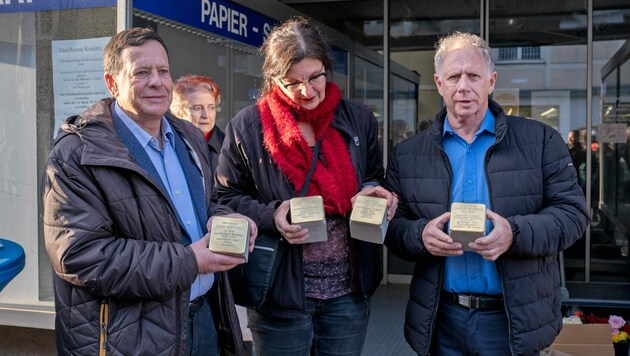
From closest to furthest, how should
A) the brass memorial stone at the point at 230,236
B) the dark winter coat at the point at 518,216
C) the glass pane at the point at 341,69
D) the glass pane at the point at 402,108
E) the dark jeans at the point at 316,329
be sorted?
the brass memorial stone at the point at 230,236, the dark winter coat at the point at 518,216, the dark jeans at the point at 316,329, the glass pane at the point at 341,69, the glass pane at the point at 402,108

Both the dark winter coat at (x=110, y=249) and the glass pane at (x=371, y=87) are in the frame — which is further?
the glass pane at (x=371, y=87)

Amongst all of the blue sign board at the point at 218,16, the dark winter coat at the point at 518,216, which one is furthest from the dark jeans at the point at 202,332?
the blue sign board at the point at 218,16

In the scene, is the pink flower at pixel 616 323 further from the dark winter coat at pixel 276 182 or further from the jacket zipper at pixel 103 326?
the jacket zipper at pixel 103 326

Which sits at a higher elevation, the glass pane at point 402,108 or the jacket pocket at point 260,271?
the glass pane at point 402,108

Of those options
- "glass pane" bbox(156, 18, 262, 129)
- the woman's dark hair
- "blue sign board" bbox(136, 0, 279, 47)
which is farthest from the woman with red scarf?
"glass pane" bbox(156, 18, 262, 129)

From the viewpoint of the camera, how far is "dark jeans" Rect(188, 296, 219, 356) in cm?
231

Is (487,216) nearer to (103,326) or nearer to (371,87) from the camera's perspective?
(103,326)

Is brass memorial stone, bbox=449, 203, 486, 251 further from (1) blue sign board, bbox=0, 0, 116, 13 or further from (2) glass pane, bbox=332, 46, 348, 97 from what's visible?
(2) glass pane, bbox=332, 46, 348, 97

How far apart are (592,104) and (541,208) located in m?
4.91

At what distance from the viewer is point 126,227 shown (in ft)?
6.79

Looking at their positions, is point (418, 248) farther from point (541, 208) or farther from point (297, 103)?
point (297, 103)

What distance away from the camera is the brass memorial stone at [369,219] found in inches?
94.3

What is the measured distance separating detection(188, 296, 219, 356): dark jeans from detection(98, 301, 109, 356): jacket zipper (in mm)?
312

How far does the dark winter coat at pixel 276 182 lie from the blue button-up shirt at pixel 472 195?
33 cm
